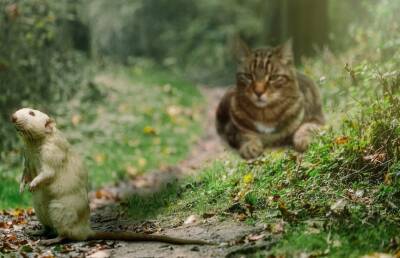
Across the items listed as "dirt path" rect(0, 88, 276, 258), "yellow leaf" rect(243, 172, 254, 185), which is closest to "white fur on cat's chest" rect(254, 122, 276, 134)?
"yellow leaf" rect(243, 172, 254, 185)

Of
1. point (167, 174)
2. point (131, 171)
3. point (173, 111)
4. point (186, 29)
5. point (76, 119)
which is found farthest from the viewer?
point (186, 29)

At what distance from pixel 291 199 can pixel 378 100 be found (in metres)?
1.49

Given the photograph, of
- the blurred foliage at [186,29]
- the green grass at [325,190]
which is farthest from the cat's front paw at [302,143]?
the blurred foliage at [186,29]

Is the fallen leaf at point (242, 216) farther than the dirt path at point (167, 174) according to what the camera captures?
No

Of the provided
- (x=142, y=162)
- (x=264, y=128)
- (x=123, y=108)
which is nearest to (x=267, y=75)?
(x=264, y=128)

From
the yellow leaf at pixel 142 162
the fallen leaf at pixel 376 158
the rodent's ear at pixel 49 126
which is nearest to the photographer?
the rodent's ear at pixel 49 126

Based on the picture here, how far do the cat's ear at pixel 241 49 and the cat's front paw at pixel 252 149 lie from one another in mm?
1006

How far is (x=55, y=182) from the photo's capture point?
606cm

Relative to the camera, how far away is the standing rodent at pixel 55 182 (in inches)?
236

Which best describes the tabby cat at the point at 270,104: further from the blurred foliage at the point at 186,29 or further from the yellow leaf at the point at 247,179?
the blurred foliage at the point at 186,29

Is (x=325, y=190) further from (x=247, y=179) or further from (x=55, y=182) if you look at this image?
(x=55, y=182)

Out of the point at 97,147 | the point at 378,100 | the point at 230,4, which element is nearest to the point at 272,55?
the point at 378,100

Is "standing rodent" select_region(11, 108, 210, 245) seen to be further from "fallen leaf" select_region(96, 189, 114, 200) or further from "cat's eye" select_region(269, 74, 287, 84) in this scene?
"fallen leaf" select_region(96, 189, 114, 200)

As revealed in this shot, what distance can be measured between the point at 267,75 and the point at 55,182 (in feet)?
9.96
